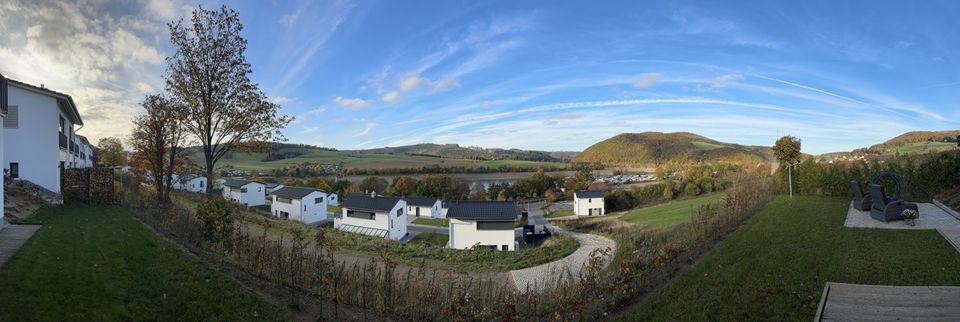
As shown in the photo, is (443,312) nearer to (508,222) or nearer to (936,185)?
(936,185)

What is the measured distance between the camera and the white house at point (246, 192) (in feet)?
133

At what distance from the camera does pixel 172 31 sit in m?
11.8

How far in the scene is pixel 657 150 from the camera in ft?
322

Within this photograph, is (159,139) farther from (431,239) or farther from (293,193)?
(293,193)

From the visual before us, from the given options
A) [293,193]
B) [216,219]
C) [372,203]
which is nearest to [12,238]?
[216,219]

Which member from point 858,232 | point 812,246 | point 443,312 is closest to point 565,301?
point 443,312

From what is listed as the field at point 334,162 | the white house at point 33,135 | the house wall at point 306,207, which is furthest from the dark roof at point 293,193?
the field at point 334,162

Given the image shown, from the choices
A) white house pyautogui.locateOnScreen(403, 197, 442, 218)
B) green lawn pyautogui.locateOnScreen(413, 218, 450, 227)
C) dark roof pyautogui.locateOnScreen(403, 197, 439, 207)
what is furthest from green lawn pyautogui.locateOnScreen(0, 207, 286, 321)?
dark roof pyautogui.locateOnScreen(403, 197, 439, 207)

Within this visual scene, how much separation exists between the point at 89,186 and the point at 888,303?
20.1 meters

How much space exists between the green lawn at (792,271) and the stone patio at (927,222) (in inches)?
10.5

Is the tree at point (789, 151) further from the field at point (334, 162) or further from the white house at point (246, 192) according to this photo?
the field at point (334, 162)

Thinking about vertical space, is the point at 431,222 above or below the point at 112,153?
below

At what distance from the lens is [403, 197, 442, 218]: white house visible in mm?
41781

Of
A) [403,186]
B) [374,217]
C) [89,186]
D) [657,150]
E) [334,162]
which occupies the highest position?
[657,150]
